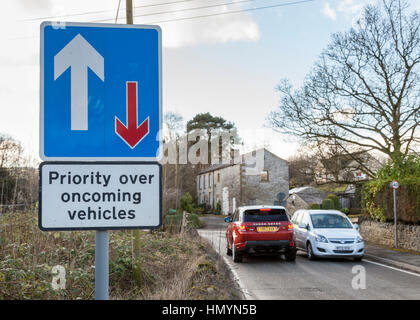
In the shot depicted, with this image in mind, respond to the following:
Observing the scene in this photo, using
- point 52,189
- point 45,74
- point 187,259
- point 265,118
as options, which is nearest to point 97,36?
point 45,74

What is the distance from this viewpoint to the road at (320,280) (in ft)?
29.1

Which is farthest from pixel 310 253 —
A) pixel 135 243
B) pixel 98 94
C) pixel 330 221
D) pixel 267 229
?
pixel 98 94

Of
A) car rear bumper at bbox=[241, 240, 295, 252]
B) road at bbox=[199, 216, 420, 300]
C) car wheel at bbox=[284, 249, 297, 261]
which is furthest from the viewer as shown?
car wheel at bbox=[284, 249, 297, 261]

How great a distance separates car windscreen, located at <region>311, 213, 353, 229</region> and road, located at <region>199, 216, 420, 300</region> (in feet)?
4.20

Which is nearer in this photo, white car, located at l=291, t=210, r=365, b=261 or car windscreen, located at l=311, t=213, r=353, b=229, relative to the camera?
white car, located at l=291, t=210, r=365, b=261

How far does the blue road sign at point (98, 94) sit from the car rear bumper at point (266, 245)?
12.2 meters

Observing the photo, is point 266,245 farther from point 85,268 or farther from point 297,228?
point 85,268

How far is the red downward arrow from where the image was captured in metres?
2.50

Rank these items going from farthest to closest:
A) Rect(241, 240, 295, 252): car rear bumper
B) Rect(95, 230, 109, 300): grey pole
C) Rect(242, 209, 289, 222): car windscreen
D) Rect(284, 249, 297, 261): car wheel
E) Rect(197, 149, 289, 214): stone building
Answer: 1. Rect(197, 149, 289, 214): stone building
2. Rect(284, 249, 297, 261): car wheel
3. Rect(242, 209, 289, 222): car windscreen
4. Rect(241, 240, 295, 252): car rear bumper
5. Rect(95, 230, 109, 300): grey pole

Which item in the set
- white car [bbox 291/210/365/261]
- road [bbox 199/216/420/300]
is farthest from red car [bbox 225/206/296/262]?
white car [bbox 291/210/365/261]

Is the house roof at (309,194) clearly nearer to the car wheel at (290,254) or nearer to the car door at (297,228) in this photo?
the car door at (297,228)

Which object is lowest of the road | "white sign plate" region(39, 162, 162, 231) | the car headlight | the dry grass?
the road

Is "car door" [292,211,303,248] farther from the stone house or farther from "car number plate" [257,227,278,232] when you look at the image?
the stone house

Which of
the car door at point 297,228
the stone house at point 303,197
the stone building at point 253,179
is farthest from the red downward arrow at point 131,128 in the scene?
the stone house at point 303,197
